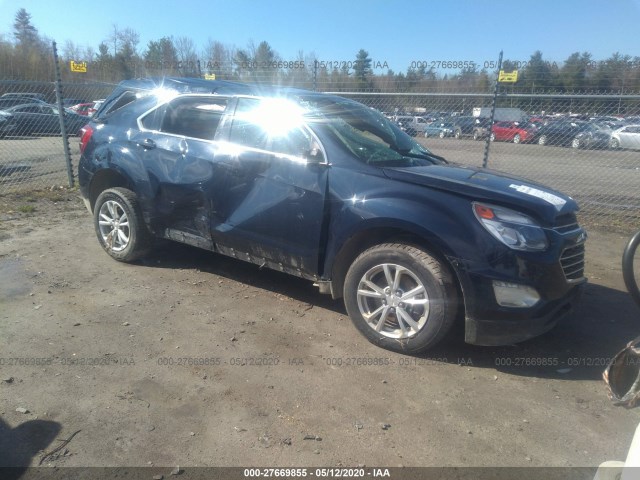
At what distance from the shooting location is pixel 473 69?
31.0 feet

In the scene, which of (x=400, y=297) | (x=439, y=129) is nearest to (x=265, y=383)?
(x=400, y=297)

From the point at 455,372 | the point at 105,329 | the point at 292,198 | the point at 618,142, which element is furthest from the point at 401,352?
the point at 618,142

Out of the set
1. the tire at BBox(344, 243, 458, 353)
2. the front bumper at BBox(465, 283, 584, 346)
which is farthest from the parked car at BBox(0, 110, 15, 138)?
the front bumper at BBox(465, 283, 584, 346)

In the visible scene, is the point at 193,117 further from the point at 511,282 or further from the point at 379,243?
the point at 511,282

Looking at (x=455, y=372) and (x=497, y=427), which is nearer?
(x=497, y=427)

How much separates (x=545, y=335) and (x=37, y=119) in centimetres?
1993

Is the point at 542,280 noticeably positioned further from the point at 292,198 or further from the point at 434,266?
the point at 292,198

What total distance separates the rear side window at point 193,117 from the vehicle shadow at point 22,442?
8.99 ft

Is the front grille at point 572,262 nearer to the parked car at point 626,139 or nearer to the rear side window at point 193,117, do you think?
the rear side window at point 193,117

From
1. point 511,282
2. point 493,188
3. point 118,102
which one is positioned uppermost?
point 118,102

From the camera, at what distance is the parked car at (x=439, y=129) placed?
526 inches

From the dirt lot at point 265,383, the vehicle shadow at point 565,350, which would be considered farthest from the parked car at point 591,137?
the vehicle shadow at point 565,350

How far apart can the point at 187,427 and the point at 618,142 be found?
15.5 metres

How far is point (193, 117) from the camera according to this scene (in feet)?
15.7
